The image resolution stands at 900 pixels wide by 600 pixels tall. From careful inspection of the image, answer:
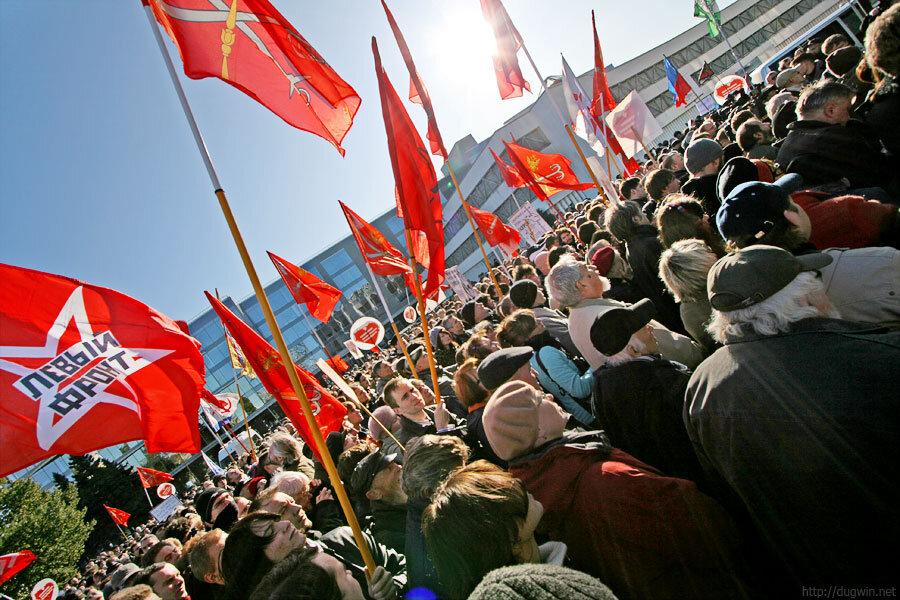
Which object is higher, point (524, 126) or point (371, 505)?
point (524, 126)

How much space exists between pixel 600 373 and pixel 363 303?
5611 cm

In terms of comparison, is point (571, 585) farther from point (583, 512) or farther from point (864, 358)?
point (864, 358)

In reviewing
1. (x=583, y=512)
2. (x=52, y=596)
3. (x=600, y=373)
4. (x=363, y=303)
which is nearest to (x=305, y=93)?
(x=600, y=373)

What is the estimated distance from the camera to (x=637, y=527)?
1451 millimetres

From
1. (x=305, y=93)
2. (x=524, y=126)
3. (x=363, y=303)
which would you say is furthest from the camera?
(x=363, y=303)

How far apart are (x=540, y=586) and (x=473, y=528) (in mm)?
426

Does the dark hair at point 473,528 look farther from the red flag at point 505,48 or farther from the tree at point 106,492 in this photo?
the tree at point 106,492

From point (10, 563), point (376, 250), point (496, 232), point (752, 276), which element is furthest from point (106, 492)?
point (752, 276)

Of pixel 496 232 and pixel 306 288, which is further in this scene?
pixel 496 232

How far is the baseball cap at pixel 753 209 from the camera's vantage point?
6.20 ft

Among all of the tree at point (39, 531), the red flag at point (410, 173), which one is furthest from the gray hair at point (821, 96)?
the tree at point (39, 531)

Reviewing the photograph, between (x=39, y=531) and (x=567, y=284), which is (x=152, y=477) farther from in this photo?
(x=39, y=531)

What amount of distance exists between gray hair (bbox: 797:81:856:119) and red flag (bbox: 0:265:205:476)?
4805mm

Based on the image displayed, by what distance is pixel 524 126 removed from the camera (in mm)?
37531
